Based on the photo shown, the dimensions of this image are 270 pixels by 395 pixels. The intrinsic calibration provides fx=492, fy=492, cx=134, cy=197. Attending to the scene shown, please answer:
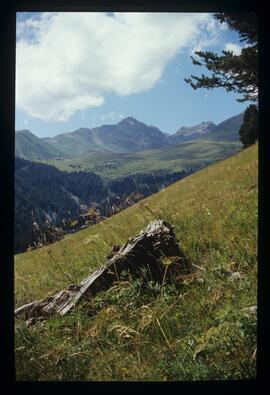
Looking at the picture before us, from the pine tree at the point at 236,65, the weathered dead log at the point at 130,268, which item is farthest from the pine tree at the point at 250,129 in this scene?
the weathered dead log at the point at 130,268

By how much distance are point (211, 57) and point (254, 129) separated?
1484 cm

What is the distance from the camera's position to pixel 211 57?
57.6 feet

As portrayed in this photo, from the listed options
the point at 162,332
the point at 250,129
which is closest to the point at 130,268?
the point at 162,332

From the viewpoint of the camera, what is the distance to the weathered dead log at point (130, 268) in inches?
185

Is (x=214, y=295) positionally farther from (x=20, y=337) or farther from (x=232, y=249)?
(x=20, y=337)

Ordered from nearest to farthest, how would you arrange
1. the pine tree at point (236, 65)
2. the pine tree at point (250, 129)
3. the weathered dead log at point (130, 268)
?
the weathered dead log at point (130, 268) → the pine tree at point (236, 65) → the pine tree at point (250, 129)

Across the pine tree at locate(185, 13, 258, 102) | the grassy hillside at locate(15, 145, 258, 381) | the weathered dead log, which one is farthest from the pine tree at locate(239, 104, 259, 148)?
the grassy hillside at locate(15, 145, 258, 381)

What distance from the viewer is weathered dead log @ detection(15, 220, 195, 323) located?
4.69 meters

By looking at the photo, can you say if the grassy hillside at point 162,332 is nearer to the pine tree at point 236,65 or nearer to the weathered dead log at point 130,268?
the weathered dead log at point 130,268

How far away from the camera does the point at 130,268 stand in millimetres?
4832

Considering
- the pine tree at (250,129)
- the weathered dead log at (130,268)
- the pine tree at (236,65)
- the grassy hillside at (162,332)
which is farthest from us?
the pine tree at (250,129)

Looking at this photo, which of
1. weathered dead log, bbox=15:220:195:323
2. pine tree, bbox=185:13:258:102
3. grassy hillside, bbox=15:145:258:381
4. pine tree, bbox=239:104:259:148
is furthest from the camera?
pine tree, bbox=239:104:259:148

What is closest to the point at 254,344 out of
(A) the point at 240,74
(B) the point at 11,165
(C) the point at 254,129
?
(B) the point at 11,165

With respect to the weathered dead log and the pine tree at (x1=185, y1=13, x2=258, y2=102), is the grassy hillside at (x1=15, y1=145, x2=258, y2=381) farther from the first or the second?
the pine tree at (x1=185, y1=13, x2=258, y2=102)
